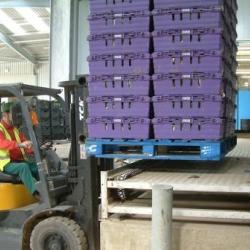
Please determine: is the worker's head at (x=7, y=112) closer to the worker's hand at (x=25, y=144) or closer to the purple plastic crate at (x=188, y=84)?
the worker's hand at (x=25, y=144)

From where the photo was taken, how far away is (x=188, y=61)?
4090mm

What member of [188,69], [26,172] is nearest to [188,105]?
[188,69]

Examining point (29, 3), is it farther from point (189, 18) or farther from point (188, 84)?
point (188, 84)

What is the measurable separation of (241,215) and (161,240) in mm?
667

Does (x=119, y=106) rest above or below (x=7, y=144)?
above

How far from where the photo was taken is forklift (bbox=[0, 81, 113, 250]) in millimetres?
4684

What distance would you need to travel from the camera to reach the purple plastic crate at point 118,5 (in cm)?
425

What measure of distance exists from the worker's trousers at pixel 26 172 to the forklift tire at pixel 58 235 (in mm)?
475

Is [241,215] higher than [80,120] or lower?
lower

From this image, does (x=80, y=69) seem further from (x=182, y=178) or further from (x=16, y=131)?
(x=182, y=178)

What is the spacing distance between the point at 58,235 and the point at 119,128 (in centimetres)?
127

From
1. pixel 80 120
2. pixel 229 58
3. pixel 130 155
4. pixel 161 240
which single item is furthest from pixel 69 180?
pixel 229 58

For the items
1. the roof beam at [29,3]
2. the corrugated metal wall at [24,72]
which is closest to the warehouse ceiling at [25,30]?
the corrugated metal wall at [24,72]

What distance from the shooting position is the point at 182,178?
4219 mm
